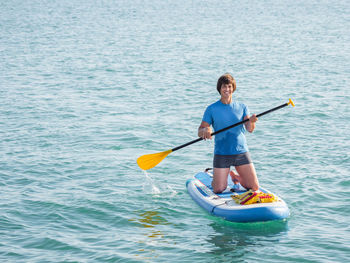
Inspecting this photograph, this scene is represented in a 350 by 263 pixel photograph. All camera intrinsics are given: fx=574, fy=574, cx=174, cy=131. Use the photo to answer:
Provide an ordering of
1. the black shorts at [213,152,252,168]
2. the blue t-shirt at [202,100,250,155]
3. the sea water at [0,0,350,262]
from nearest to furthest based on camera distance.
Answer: the sea water at [0,0,350,262], the blue t-shirt at [202,100,250,155], the black shorts at [213,152,252,168]

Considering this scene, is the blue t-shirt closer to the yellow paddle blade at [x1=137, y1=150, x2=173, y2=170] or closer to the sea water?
the sea water

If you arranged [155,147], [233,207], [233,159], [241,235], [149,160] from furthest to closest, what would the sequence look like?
[155,147] → [149,160] → [233,159] → [233,207] → [241,235]

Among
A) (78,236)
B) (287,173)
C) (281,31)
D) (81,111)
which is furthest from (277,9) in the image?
(78,236)

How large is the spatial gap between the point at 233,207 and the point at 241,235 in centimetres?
38

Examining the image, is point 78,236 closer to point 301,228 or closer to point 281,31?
point 301,228

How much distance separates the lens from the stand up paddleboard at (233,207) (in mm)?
7047

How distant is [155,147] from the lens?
37.2 ft

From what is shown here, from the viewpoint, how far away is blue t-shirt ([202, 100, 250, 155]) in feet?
24.2

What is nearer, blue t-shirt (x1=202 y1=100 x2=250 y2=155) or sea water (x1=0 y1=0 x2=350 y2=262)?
sea water (x1=0 y1=0 x2=350 y2=262)

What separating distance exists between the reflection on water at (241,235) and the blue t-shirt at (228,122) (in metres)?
0.95

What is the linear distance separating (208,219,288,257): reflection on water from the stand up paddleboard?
0.12 metres

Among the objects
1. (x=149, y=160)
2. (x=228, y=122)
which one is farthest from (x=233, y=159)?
(x=149, y=160)

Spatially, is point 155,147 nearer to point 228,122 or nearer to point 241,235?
point 228,122

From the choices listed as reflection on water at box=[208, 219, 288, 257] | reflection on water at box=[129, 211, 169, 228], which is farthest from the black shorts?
reflection on water at box=[129, 211, 169, 228]
